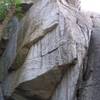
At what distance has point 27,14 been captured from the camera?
10484 millimetres

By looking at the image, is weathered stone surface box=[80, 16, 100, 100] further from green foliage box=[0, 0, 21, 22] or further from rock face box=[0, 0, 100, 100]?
green foliage box=[0, 0, 21, 22]

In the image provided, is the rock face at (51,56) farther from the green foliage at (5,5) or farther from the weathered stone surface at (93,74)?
the green foliage at (5,5)

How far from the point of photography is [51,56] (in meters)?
8.77

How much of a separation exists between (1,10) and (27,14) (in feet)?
2.65

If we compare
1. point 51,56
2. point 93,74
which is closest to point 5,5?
point 51,56

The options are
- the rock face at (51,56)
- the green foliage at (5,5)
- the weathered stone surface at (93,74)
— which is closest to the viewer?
the weathered stone surface at (93,74)

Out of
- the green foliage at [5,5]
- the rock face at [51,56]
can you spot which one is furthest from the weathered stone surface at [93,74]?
the green foliage at [5,5]

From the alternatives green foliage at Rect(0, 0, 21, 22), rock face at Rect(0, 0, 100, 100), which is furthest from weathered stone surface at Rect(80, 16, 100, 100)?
green foliage at Rect(0, 0, 21, 22)

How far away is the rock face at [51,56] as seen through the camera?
8633 millimetres

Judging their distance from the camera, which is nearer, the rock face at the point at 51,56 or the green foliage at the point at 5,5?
the rock face at the point at 51,56

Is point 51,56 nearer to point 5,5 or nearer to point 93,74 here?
point 93,74

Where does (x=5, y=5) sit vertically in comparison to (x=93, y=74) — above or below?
above

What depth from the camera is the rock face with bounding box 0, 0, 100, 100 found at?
8633mm

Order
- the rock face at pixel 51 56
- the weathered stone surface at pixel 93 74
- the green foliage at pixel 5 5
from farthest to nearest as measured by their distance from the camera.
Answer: the green foliage at pixel 5 5
the rock face at pixel 51 56
the weathered stone surface at pixel 93 74
